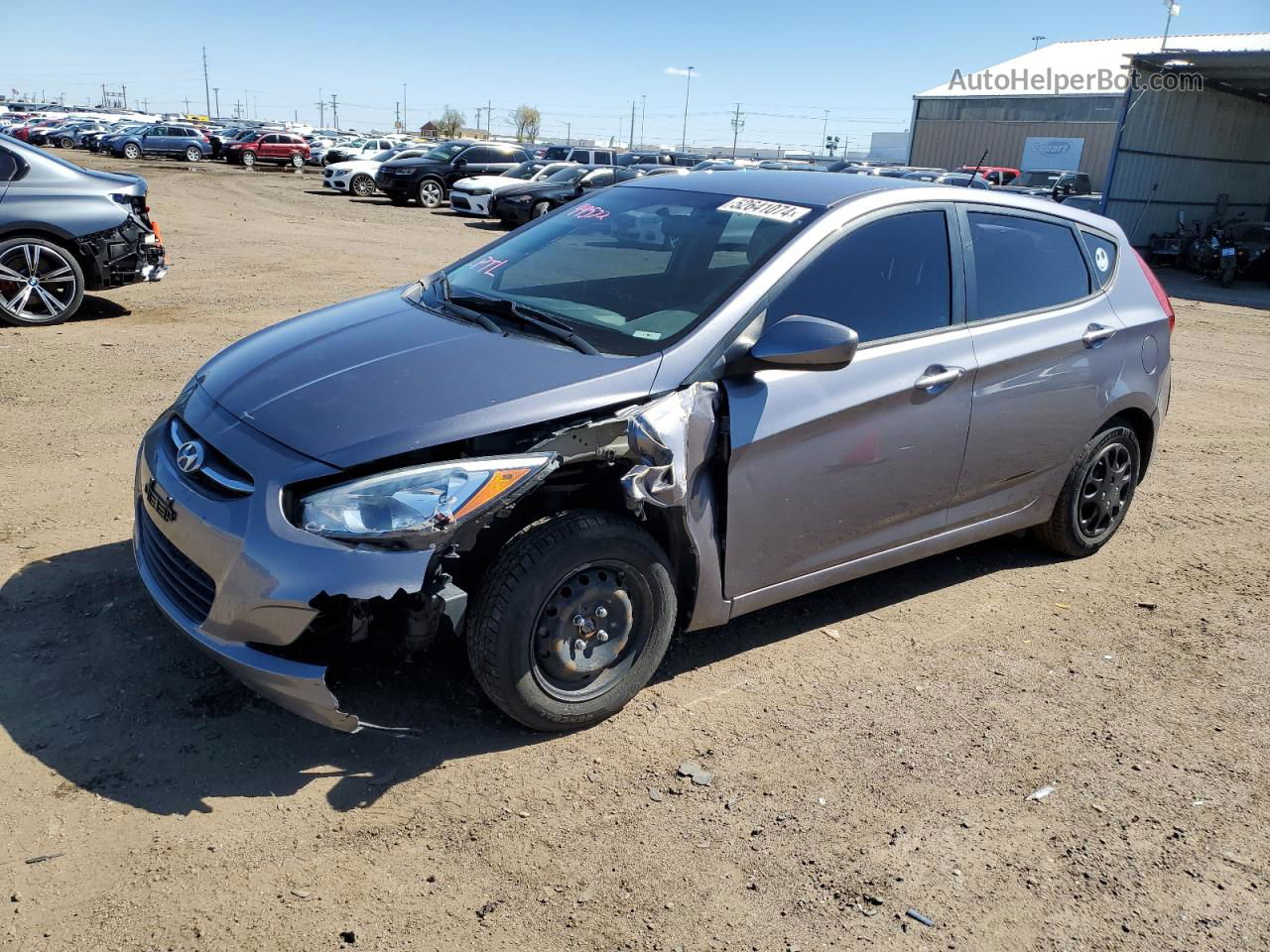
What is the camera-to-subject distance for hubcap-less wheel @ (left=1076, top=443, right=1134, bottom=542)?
4.74 meters

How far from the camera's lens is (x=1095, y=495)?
4.79 meters

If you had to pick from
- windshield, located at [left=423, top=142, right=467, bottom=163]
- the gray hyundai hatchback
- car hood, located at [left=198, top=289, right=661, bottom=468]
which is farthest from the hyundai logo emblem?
windshield, located at [left=423, top=142, right=467, bottom=163]

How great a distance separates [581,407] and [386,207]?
23.7 metres

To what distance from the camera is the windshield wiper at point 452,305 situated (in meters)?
3.54

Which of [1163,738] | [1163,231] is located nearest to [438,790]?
[1163,738]

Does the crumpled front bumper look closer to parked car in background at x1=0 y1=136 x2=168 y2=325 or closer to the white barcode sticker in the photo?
the white barcode sticker

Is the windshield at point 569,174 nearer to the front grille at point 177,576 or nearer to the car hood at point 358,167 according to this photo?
the car hood at point 358,167

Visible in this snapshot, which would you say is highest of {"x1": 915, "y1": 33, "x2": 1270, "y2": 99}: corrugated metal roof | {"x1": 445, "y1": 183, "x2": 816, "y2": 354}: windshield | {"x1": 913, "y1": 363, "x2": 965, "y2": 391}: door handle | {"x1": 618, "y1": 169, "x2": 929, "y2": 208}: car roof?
{"x1": 915, "y1": 33, "x2": 1270, "y2": 99}: corrugated metal roof

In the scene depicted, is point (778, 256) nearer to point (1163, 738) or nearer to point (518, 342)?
point (518, 342)

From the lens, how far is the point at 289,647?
2.79 meters

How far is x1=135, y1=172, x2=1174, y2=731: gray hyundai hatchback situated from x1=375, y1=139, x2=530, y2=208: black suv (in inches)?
906

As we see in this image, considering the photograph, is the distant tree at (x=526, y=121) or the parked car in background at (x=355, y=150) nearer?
the parked car in background at (x=355, y=150)

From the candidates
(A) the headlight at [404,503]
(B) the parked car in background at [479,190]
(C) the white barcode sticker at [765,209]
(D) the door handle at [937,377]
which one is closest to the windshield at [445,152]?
(B) the parked car in background at [479,190]

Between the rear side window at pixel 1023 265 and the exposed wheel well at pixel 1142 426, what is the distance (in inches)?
26.1
